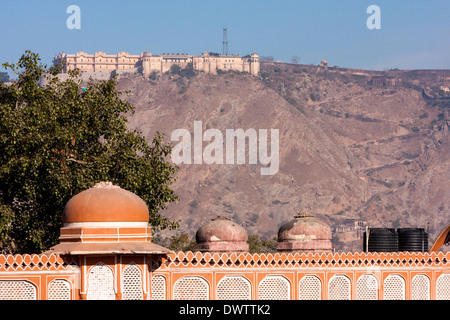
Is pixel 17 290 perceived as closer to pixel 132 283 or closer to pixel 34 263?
pixel 34 263

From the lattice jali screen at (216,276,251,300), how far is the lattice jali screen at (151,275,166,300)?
1209 mm

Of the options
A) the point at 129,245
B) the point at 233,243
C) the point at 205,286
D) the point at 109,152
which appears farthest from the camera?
the point at 109,152

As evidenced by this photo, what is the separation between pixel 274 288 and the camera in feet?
67.1

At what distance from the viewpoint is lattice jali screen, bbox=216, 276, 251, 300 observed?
19.8m

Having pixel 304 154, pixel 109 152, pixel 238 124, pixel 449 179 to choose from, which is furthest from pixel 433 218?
pixel 109 152

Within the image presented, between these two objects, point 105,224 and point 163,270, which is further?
point 163,270

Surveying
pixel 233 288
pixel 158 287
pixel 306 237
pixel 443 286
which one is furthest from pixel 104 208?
pixel 443 286

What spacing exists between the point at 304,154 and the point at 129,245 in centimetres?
16161

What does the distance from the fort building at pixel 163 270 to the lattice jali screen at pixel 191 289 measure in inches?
0.9

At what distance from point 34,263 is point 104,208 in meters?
1.84

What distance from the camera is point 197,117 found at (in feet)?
620

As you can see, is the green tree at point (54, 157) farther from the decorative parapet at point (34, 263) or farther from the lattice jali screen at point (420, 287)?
the lattice jali screen at point (420, 287)

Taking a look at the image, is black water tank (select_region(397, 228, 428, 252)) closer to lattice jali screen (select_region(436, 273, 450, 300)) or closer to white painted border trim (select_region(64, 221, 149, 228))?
lattice jali screen (select_region(436, 273, 450, 300))
